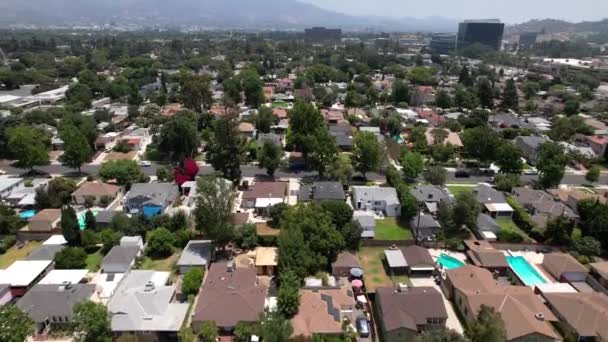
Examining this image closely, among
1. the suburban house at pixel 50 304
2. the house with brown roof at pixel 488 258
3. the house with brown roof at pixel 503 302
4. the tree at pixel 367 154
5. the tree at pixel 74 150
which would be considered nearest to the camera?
the house with brown roof at pixel 503 302

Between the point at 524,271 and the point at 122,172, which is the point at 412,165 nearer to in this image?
the point at 524,271

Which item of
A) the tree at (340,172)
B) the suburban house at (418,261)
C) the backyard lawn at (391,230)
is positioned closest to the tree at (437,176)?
the backyard lawn at (391,230)

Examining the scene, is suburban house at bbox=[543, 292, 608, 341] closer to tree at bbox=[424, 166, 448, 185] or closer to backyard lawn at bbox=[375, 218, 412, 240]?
backyard lawn at bbox=[375, 218, 412, 240]

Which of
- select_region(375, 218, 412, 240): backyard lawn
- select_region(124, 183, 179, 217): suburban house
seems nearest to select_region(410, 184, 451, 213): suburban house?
select_region(375, 218, 412, 240): backyard lawn

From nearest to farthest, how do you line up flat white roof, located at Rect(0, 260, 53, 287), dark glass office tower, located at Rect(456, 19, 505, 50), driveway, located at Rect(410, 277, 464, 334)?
driveway, located at Rect(410, 277, 464, 334) → flat white roof, located at Rect(0, 260, 53, 287) → dark glass office tower, located at Rect(456, 19, 505, 50)

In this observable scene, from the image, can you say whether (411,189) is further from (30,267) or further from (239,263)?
(30,267)

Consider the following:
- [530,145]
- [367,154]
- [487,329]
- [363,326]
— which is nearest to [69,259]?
[363,326]

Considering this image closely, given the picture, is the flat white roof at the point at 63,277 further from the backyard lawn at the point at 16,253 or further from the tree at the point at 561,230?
the tree at the point at 561,230
